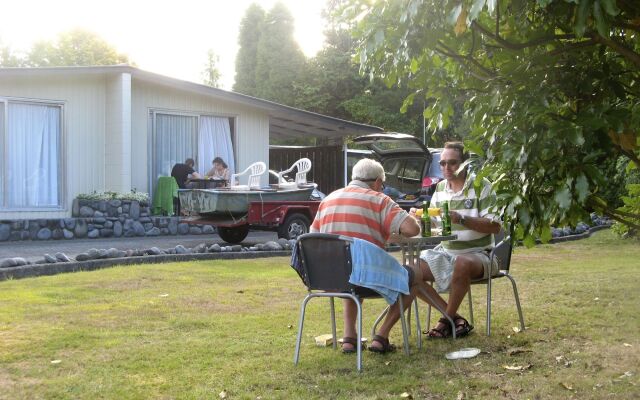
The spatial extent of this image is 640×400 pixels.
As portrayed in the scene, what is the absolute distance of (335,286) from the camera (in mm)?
5117

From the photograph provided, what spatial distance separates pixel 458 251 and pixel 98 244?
9.17 meters

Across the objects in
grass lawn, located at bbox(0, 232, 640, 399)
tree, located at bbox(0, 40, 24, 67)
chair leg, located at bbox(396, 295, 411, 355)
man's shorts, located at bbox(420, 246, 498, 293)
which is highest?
tree, located at bbox(0, 40, 24, 67)

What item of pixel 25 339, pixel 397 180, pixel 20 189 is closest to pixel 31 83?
pixel 20 189

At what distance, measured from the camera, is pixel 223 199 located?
13.1 m

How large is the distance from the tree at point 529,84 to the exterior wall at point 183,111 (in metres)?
13.7

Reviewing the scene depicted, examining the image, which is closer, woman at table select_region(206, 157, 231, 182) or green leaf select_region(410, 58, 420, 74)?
green leaf select_region(410, 58, 420, 74)

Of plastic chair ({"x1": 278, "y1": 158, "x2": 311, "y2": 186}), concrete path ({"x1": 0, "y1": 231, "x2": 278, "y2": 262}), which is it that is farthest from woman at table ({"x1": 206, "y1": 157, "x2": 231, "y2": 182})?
plastic chair ({"x1": 278, "y1": 158, "x2": 311, "y2": 186})

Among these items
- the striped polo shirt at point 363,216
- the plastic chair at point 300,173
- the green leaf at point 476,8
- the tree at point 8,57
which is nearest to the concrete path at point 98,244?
the plastic chair at point 300,173

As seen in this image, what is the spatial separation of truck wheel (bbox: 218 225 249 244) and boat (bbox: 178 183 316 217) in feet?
2.41

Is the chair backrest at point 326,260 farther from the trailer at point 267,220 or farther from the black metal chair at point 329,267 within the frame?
the trailer at point 267,220

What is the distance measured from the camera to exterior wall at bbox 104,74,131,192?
16.1 metres

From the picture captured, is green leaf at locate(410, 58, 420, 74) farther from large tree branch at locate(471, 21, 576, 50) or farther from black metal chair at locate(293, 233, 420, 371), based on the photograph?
black metal chair at locate(293, 233, 420, 371)

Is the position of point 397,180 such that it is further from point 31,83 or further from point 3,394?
point 3,394

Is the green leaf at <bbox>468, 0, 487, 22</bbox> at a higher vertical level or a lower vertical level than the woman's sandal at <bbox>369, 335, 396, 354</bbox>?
higher
